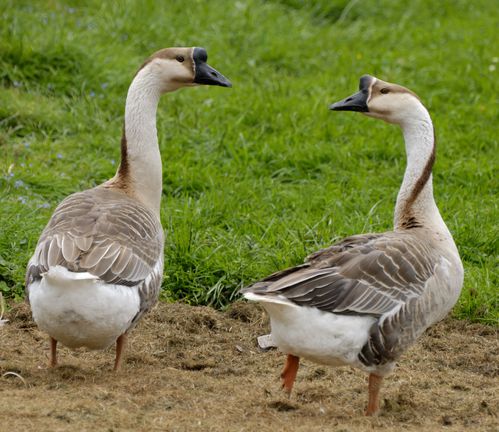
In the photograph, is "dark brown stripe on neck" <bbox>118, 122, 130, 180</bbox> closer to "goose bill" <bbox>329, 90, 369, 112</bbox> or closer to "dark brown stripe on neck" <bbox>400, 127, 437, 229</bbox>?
"goose bill" <bbox>329, 90, 369, 112</bbox>

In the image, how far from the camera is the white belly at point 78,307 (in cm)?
506

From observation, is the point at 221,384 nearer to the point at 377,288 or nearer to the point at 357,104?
the point at 377,288

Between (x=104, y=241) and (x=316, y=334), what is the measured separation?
1344 mm

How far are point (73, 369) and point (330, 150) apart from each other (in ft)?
13.9

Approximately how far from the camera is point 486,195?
27.9ft

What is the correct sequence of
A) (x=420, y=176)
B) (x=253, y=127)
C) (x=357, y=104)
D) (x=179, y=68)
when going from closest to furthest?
1. (x=420, y=176)
2. (x=357, y=104)
3. (x=179, y=68)
4. (x=253, y=127)

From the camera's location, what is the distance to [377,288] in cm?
528

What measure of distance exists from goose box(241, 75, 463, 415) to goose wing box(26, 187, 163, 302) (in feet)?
2.60

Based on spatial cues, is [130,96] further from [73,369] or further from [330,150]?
[330,150]

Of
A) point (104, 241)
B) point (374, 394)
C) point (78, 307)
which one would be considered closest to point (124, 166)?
point (104, 241)

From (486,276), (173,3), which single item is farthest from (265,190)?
(173,3)

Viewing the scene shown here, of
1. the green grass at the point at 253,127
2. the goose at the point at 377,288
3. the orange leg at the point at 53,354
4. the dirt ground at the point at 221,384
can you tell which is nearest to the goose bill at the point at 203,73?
the goose at the point at 377,288

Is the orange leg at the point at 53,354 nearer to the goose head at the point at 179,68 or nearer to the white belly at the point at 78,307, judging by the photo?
the white belly at the point at 78,307

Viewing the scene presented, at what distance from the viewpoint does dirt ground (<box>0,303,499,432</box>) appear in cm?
478
